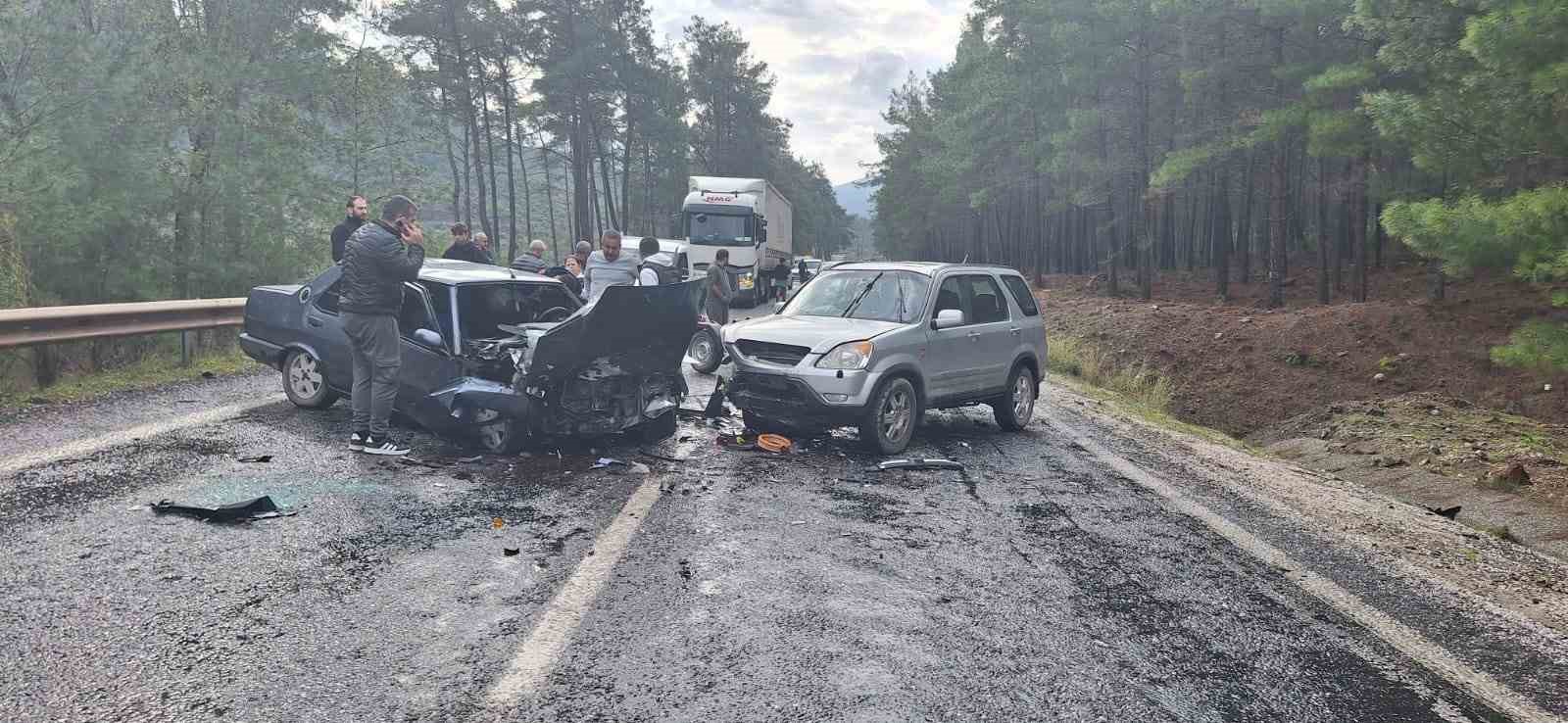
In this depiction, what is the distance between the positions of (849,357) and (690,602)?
419cm

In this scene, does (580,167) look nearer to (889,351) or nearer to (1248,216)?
(1248,216)

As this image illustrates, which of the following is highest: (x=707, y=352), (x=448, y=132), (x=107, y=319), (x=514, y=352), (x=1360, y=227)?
(x=448, y=132)

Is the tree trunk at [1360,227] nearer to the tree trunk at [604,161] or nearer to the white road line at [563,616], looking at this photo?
the white road line at [563,616]

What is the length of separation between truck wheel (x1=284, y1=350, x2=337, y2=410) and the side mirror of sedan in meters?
1.79

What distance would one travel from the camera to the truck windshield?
102 feet

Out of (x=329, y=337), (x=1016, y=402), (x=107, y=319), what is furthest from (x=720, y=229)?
(x=329, y=337)

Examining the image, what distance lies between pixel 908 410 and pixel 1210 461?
3138 mm

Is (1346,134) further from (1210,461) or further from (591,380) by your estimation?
(591,380)

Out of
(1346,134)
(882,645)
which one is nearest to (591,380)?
(882,645)

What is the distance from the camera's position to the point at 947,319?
29.6 ft

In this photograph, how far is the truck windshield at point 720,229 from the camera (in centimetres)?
3123

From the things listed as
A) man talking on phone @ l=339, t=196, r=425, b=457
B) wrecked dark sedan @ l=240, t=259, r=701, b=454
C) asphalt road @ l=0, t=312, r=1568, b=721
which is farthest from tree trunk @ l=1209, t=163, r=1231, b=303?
man talking on phone @ l=339, t=196, r=425, b=457

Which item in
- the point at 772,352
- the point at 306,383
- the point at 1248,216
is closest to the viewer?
the point at 772,352

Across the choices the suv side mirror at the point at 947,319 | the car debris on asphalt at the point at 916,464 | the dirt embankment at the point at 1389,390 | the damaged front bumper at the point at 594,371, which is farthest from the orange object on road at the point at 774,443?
the dirt embankment at the point at 1389,390
